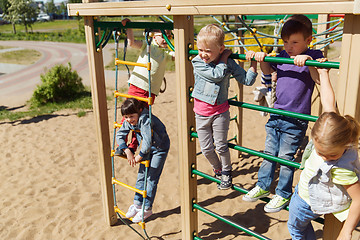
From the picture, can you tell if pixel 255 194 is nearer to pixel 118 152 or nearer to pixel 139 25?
pixel 118 152

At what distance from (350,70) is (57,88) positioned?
28.8 feet

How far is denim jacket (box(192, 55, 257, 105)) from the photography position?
257 centimetres

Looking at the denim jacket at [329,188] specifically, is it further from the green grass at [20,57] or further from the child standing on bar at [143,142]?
the green grass at [20,57]

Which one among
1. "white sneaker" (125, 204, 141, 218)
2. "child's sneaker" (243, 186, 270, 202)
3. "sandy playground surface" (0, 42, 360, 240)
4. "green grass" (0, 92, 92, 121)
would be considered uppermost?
"child's sneaker" (243, 186, 270, 202)

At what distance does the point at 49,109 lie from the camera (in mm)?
8656

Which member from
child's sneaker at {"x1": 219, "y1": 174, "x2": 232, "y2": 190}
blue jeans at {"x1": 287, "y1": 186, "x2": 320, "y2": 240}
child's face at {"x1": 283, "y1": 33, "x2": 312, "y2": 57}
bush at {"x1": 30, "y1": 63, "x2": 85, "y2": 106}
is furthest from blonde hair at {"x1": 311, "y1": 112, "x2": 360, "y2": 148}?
bush at {"x1": 30, "y1": 63, "x2": 85, "y2": 106}

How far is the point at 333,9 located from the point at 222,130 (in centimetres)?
123

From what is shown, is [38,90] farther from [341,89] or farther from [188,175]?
[341,89]

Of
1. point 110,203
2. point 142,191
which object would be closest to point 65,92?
point 110,203

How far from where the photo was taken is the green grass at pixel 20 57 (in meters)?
20.1

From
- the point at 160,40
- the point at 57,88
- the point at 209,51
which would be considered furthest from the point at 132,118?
the point at 57,88

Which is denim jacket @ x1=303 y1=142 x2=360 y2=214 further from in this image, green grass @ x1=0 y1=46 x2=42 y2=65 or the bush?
green grass @ x1=0 y1=46 x2=42 y2=65

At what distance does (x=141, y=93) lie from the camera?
11.4ft

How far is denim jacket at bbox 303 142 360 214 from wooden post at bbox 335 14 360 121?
10.4 inches
